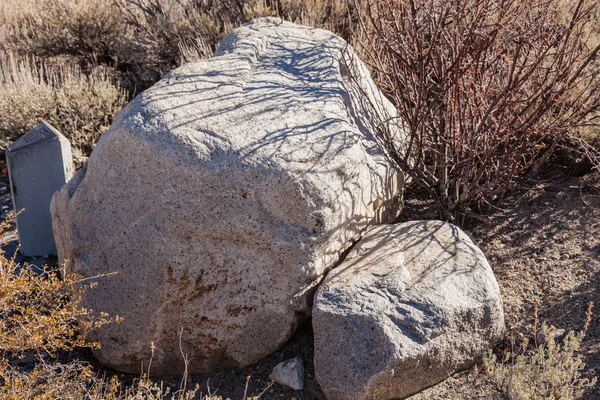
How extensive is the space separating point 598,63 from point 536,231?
1469 millimetres

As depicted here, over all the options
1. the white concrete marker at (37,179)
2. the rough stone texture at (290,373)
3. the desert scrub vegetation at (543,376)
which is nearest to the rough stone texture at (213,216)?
the rough stone texture at (290,373)

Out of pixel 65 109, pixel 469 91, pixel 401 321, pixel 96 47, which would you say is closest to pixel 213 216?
pixel 401 321

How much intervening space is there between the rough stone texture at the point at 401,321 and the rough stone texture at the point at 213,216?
0.27 m

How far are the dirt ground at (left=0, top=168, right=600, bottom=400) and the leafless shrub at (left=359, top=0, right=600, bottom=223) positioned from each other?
0.24 m

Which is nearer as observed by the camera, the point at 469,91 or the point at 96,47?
the point at 469,91

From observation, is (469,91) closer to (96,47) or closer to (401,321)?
(401,321)

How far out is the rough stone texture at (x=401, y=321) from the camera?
2.80m

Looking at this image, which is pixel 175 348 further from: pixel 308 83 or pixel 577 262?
pixel 577 262

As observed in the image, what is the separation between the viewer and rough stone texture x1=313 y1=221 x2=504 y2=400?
2797 mm

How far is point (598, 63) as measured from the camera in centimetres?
439

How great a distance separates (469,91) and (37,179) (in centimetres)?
281

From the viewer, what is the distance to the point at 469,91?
3.46 metres

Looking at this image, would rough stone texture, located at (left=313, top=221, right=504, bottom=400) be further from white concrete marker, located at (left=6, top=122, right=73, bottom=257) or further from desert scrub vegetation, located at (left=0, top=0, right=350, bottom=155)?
desert scrub vegetation, located at (left=0, top=0, right=350, bottom=155)

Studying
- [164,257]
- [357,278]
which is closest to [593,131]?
[357,278]
